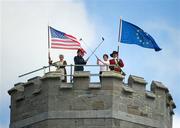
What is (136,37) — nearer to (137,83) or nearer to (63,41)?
(137,83)

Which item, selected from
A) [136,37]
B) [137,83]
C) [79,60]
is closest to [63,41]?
[79,60]

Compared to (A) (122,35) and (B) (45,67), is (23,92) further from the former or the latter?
(A) (122,35)

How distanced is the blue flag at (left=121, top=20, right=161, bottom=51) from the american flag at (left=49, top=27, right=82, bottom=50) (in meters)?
1.83

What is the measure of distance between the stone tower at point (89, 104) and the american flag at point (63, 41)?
6.83ft

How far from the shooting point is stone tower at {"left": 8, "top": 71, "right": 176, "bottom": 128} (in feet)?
129

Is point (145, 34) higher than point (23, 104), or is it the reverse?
point (145, 34)

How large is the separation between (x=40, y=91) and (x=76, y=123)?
6.67ft

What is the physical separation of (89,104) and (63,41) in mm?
3819

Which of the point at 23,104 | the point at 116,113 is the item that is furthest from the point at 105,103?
the point at 23,104

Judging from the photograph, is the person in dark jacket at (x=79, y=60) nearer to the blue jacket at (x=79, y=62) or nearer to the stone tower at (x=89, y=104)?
the blue jacket at (x=79, y=62)

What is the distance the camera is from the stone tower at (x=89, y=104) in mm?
39219

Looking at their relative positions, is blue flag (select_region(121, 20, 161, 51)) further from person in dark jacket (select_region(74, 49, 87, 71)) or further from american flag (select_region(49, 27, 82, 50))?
person in dark jacket (select_region(74, 49, 87, 71))

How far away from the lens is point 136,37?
139ft

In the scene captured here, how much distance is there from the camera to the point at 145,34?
42.2 metres
